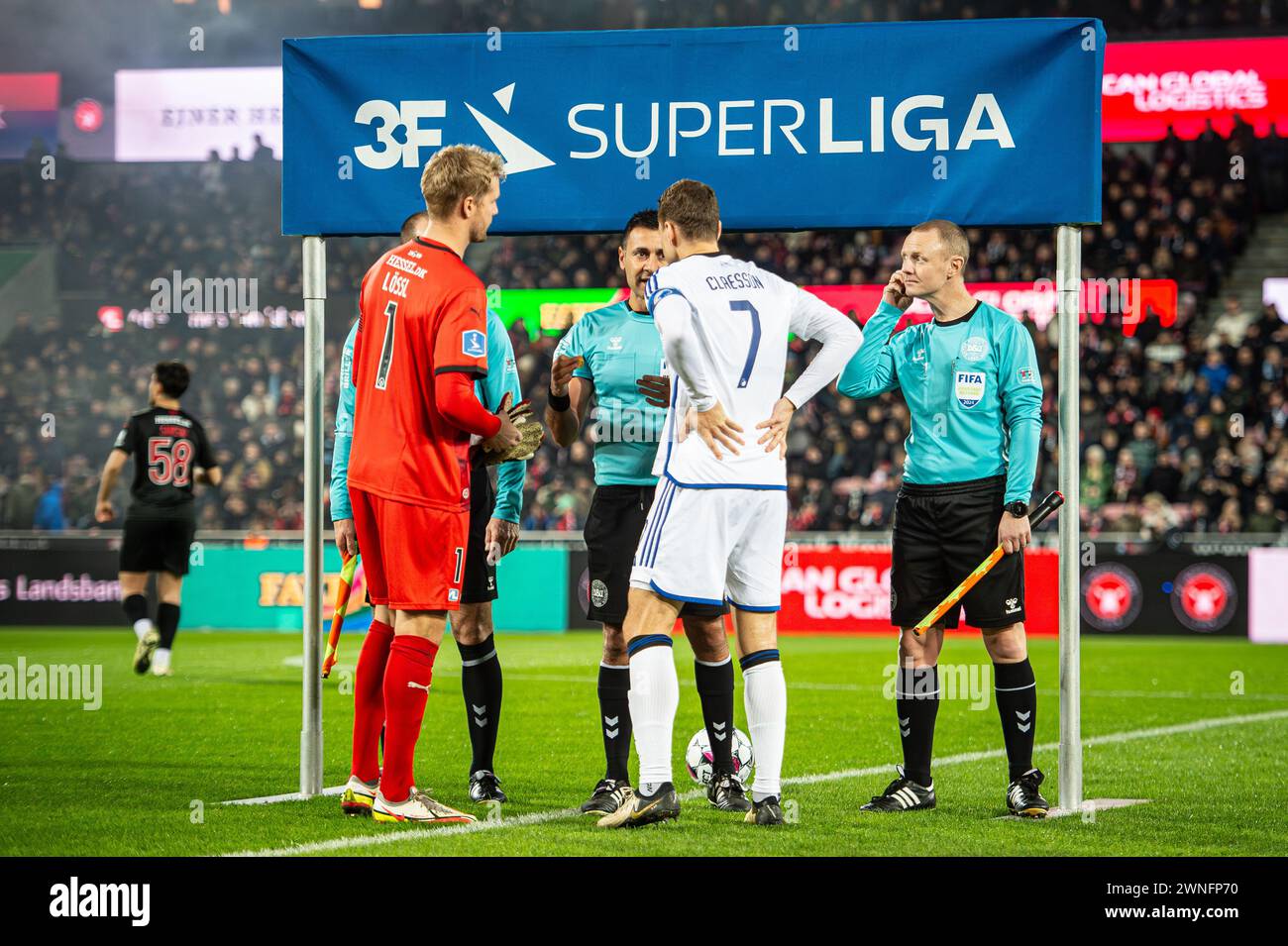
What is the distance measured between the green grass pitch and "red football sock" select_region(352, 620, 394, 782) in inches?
10.2

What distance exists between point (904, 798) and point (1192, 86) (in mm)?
22177

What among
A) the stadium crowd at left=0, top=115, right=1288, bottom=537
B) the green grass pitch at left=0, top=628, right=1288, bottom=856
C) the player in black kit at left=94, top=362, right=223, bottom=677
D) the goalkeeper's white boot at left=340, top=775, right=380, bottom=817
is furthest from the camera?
the stadium crowd at left=0, top=115, right=1288, bottom=537

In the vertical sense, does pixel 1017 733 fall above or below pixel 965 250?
below

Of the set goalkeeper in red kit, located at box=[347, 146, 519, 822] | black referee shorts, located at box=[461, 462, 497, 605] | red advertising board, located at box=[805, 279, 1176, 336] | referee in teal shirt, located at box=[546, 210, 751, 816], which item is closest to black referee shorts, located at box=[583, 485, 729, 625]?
referee in teal shirt, located at box=[546, 210, 751, 816]

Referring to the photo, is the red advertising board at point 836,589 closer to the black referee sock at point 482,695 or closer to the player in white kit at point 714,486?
the black referee sock at point 482,695

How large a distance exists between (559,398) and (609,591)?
2.65 ft

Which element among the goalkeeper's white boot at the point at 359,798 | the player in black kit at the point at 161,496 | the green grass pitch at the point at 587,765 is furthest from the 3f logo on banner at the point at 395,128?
the player in black kit at the point at 161,496

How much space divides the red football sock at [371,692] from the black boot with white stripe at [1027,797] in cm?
247

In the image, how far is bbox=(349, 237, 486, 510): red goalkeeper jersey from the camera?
5367mm

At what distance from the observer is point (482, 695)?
Result: 6180 mm

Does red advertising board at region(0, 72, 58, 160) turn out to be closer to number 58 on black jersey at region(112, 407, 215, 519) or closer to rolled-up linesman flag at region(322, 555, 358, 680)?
number 58 on black jersey at region(112, 407, 215, 519)

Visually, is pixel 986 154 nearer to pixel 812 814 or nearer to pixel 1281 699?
pixel 812 814

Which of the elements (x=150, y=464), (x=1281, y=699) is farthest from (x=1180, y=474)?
(x=150, y=464)

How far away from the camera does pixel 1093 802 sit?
617 centimetres
